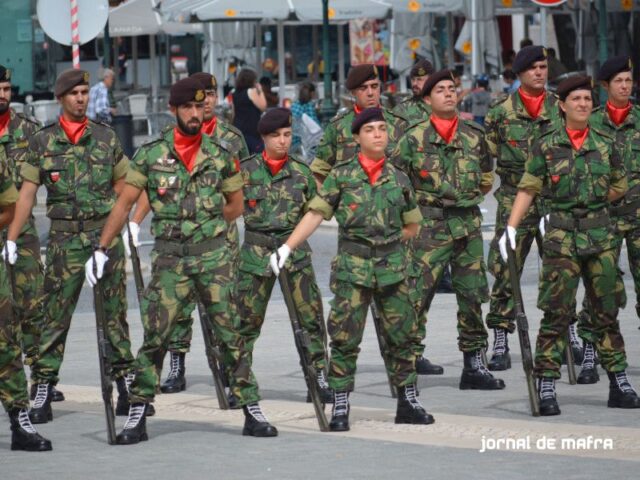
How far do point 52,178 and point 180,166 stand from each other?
139 centimetres

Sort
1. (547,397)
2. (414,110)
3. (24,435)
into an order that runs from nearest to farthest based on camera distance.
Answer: (24,435) → (547,397) → (414,110)

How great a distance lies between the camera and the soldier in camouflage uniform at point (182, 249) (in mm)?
10539

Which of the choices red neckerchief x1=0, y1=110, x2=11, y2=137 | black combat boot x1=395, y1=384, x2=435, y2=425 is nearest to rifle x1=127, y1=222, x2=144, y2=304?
red neckerchief x1=0, y1=110, x2=11, y2=137

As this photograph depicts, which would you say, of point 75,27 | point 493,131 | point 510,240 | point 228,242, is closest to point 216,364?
point 228,242

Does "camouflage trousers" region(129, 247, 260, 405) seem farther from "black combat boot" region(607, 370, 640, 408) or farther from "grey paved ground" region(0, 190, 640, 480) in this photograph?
"black combat boot" region(607, 370, 640, 408)

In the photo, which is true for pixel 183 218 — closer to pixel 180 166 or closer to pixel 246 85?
pixel 180 166

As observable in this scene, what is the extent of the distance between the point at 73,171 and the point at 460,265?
105 inches

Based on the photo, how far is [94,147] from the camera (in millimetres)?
11641

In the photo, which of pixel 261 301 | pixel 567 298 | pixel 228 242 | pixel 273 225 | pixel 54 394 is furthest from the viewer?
pixel 228 242

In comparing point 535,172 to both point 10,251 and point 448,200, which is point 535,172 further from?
point 10,251

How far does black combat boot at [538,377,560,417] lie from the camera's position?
36.3 feet

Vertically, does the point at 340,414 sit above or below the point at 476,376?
above

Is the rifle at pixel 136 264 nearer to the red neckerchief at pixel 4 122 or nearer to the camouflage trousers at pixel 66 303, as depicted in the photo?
the camouflage trousers at pixel 66 303

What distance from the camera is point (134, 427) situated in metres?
10.5
